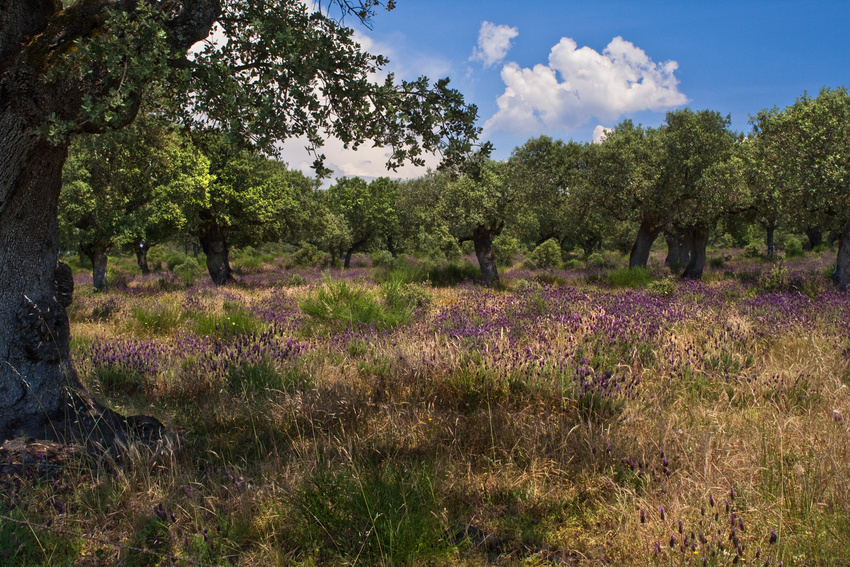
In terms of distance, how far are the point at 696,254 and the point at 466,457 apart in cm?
2005

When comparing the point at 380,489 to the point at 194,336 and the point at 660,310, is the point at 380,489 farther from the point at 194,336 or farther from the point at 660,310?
the point at 660,310

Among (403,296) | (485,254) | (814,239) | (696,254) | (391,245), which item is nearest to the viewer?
(403,296)

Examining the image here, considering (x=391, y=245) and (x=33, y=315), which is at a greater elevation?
(x=391, y=245)

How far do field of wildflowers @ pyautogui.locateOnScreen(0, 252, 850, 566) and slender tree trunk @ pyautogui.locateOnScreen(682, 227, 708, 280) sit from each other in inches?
539

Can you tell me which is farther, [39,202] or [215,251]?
[215,251]

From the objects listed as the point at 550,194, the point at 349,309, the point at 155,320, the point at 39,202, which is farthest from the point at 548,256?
the point at 39,202

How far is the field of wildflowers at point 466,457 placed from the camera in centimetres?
247

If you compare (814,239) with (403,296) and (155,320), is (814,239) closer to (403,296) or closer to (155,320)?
(403,296)

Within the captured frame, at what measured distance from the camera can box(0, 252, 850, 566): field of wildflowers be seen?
2467 mm

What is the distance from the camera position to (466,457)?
11.4 ft

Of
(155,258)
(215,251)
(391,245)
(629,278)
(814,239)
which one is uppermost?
(814,239)

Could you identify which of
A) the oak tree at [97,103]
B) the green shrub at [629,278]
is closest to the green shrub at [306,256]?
the green shrub at [629,278]

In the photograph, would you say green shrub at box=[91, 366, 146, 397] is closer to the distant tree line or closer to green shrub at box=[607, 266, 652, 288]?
the distant tree line

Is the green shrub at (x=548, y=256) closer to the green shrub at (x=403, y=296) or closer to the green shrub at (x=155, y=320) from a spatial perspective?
the green shrub at (x=403, y=296)
